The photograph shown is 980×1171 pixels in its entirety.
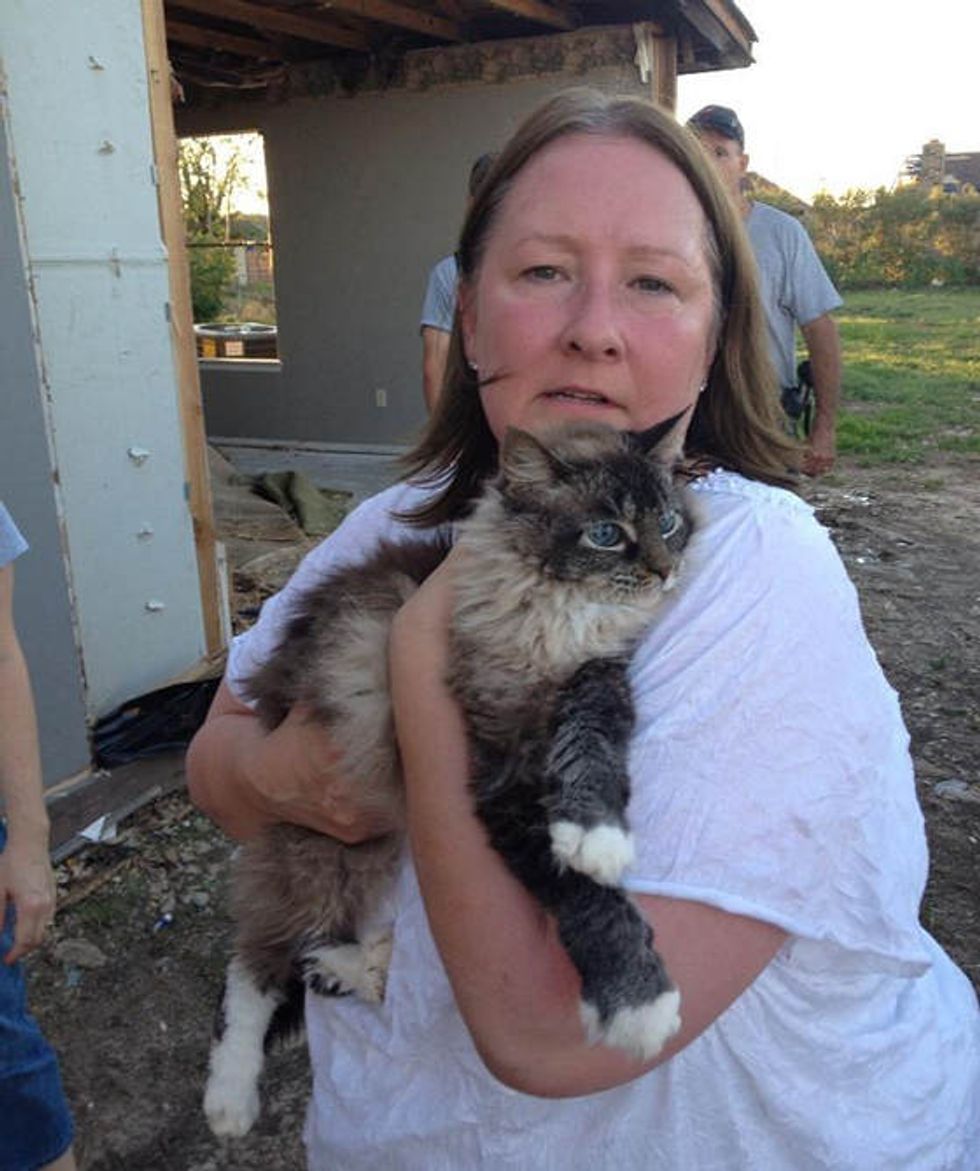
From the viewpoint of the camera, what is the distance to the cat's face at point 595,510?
5.69 ft

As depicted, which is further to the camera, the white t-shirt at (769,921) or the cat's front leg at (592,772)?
the cat's front leg at (592,772)

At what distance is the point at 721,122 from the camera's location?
6.41 meters

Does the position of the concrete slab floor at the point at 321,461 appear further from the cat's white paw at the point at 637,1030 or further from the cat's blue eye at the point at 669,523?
the cat's white paw at the point at 637,1030

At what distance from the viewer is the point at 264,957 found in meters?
2.38

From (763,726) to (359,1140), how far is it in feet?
3.23

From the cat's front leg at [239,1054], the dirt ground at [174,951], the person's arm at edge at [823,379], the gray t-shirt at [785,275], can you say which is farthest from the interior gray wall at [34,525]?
the person's arm at edge at [823,379]

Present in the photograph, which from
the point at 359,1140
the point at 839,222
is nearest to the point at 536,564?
the point at 359,1140

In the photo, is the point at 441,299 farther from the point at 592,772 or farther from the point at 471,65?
the point at 592,772

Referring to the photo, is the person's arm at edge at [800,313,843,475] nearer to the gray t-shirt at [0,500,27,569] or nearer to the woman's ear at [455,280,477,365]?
the woman's ear at [455,280,477,365]

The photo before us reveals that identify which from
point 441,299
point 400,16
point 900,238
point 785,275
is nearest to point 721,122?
point 785,275

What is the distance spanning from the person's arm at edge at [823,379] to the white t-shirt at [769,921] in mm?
5586

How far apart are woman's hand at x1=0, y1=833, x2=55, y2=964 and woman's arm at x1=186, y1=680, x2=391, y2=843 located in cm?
76

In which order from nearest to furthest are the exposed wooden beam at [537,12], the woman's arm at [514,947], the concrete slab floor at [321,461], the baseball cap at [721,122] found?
1. the woman's arm at [514,947]
2. the baseball cap at [721,122]
3. the exposed wooden beam at [537,12]
4. the concrete slab floor at [321,461]

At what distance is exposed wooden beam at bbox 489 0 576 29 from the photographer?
331 inches
